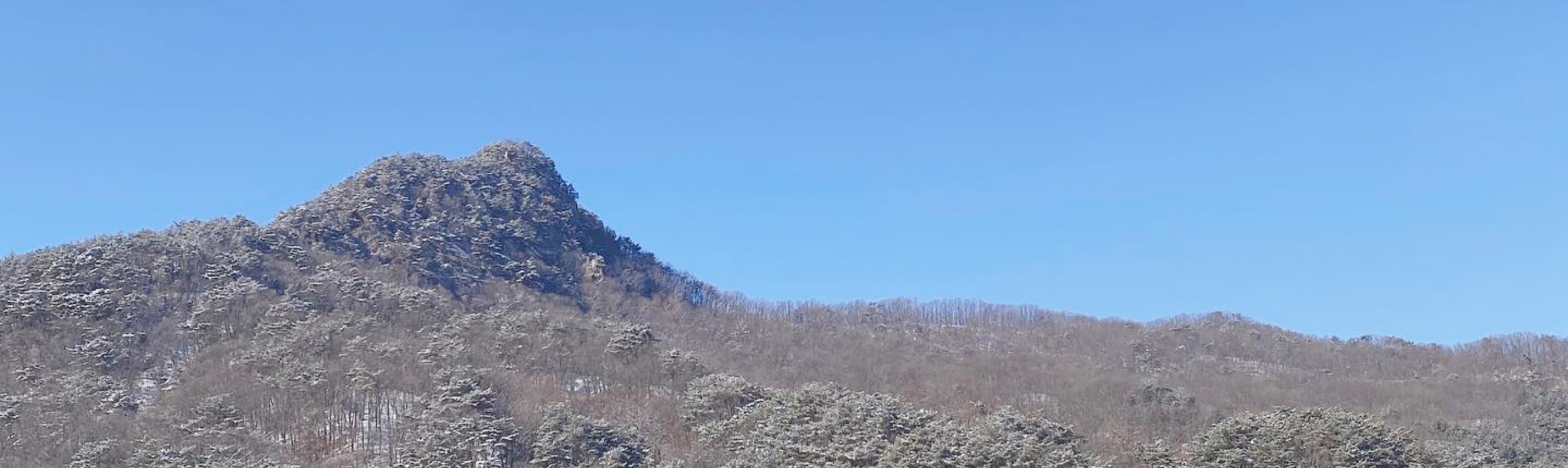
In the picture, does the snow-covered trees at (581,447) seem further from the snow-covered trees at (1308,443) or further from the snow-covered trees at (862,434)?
the snow-covered trees at (1308,443)

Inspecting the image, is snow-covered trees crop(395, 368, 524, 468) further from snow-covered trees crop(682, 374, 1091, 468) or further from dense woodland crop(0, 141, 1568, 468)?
snow-covered trees crop(682, 374, 1091, 468)

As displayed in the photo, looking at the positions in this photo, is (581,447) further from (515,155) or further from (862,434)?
(515,155)

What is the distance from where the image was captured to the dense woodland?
39.7 metres

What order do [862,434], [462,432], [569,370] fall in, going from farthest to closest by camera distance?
1. [569,370]
2. [462,432]
3. [862,434]

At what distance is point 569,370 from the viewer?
5725 cm

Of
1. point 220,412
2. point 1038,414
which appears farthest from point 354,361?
point 1038,414

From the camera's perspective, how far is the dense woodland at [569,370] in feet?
130

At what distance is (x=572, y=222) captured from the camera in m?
96.2

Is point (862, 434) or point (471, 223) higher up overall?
point (471, 223)

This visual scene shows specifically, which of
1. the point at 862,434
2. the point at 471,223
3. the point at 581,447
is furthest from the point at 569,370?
the point at 471,223

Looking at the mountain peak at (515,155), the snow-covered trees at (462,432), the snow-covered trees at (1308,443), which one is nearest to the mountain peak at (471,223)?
the mountain peak at (515,155)

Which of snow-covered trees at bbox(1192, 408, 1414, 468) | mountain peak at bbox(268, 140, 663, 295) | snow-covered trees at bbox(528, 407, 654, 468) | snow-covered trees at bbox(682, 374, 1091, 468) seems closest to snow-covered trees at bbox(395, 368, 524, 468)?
snow-covered trees at bbox(528, 407, 654, 468)

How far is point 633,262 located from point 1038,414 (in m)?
56.0

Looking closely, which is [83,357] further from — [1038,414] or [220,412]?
[1038,414]
